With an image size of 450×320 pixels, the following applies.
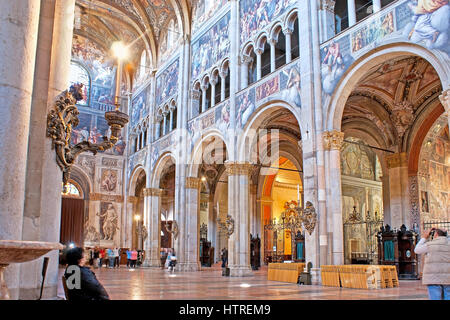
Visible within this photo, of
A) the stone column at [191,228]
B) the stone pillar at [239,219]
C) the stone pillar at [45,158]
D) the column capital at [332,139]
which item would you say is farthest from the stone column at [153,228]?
the stone pillar at [45,158]

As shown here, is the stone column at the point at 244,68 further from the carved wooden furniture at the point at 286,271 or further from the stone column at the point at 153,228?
the stone column at the point at 153,228

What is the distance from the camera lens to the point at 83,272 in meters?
3.80

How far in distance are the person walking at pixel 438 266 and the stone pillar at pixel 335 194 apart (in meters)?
7.33

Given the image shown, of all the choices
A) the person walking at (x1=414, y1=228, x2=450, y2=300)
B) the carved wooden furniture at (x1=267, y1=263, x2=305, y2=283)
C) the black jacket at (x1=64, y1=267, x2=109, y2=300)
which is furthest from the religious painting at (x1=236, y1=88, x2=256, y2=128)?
the black jacket at (x1=64, y1=267, x2=109, y2=300)

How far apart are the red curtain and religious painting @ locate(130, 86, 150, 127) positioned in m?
6.62

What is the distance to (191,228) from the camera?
20.1 metres

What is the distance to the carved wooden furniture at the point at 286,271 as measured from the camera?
40.9ft

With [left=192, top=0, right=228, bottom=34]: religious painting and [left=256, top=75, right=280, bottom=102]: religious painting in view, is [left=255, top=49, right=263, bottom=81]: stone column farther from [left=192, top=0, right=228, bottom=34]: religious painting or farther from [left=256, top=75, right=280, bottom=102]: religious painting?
[left=192, top=0, right=228, bottom=34]: religious painting

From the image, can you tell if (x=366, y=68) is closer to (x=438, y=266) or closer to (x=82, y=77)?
(x=438, y=266)

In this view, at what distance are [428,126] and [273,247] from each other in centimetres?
1257

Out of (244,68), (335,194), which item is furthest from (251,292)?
(244,68)

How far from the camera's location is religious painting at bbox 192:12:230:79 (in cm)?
1900

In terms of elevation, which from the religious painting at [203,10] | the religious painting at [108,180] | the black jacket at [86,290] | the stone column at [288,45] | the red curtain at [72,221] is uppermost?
the religious painting at [203,10]

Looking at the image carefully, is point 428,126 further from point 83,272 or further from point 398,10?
point 83,272
